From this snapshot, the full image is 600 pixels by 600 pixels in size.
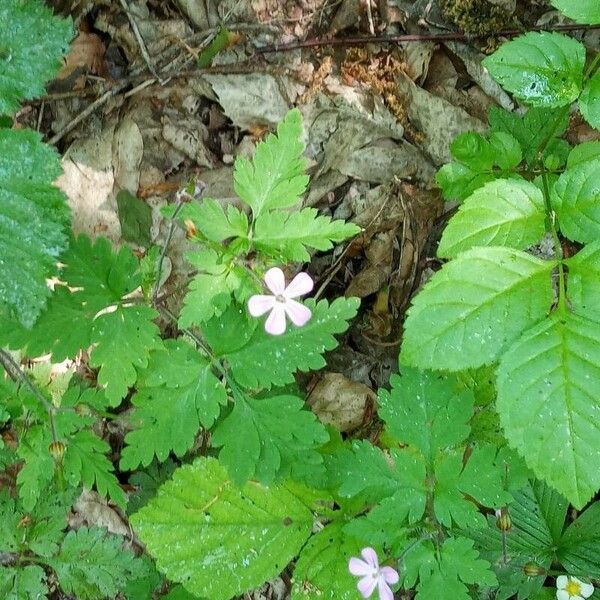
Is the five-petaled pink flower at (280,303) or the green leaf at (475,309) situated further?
the five-petaled pink flower at (280,303)

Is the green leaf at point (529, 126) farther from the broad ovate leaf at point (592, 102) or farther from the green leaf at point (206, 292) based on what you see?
the green leaf at point (206, 292)

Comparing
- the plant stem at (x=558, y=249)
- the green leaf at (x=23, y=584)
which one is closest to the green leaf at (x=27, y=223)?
the green leaf at (x=23, y=584)

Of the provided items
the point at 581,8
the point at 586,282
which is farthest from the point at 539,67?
the point at 586,282

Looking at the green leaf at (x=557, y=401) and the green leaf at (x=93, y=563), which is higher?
the green leaf at (x=557, y=401)

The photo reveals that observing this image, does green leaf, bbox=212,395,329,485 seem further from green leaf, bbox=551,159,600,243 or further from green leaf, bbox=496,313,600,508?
green leaf, bbox=551,159,600,243

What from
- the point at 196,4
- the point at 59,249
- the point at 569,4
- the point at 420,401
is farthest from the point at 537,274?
the point at 196,4

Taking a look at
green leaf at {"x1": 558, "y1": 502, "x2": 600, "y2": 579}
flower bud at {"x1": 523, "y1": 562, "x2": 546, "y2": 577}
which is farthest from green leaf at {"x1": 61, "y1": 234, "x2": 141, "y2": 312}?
green leaf at {"x1": 558, "y1": 502, "x2": 600, "y2": 579}
